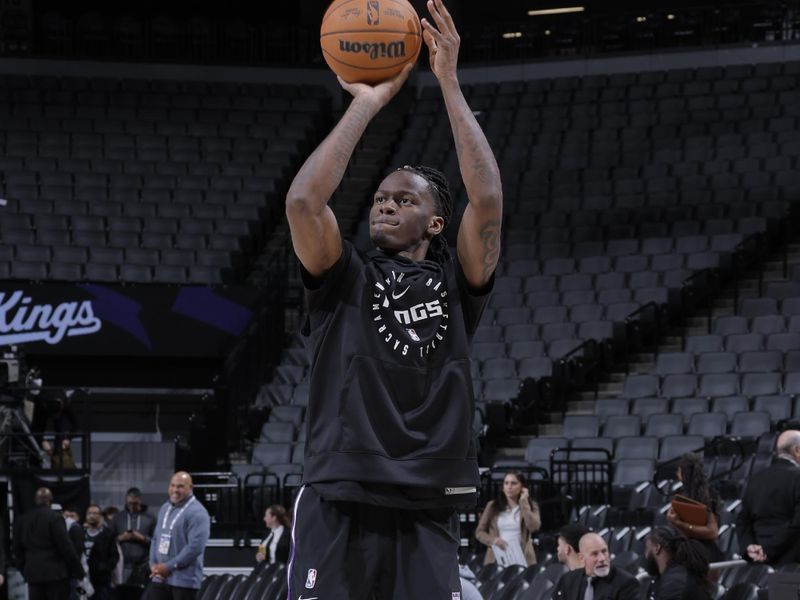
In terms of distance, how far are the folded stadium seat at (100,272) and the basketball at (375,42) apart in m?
15.2

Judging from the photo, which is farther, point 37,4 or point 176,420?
point 37,4

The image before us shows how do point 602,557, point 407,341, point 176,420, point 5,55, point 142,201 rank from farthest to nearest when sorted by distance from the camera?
1. point 5,55
2. point 142,201
3. point 176,420
4. point 602,557
5. point 407,341

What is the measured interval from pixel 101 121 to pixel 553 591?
51.9 feet

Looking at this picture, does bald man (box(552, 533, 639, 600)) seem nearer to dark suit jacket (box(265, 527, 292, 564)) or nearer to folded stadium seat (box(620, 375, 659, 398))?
dark suit jacket (box(265, 527, 292, 564))

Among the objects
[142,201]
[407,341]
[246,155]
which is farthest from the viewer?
[246,155]

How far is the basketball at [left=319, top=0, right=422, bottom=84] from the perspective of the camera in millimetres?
3652

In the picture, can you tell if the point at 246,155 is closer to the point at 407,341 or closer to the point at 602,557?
the point at 602,557

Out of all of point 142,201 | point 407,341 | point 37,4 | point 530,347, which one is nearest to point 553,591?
point 407,341

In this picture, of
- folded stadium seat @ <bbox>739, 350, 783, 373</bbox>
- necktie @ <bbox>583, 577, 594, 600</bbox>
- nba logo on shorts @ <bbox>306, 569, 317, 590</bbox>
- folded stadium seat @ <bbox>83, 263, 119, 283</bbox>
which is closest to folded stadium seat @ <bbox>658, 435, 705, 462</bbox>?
folded stadium seat @ <bbox>739, 350, 783, 373</bbox>

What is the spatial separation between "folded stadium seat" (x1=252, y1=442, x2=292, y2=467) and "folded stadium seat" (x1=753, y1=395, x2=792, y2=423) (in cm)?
476

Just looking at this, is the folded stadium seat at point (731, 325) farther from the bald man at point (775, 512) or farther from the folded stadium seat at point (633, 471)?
the bald man at point (775, 512)

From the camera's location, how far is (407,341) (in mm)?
3482

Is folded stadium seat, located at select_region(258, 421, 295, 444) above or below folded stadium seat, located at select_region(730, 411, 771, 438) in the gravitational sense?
below

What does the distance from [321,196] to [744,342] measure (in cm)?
1300
